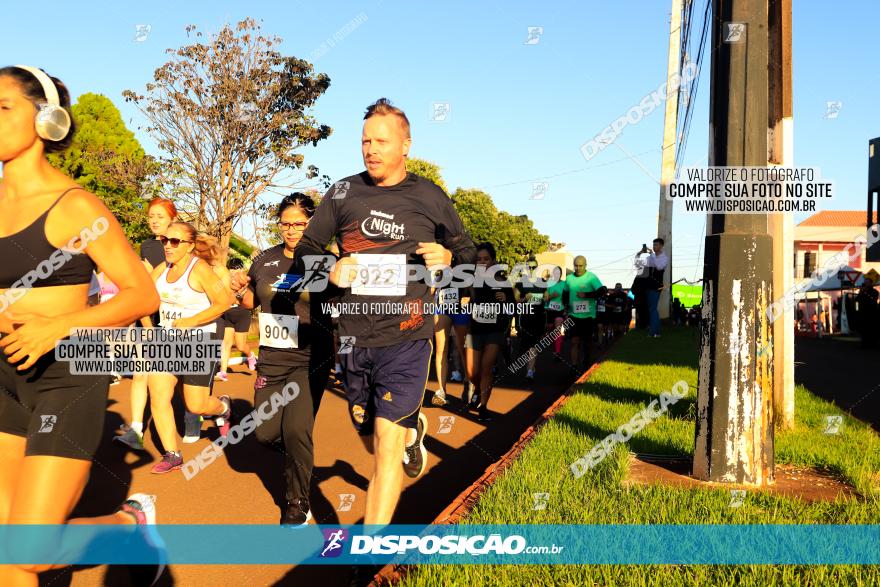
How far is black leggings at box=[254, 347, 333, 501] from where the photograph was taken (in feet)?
17.6

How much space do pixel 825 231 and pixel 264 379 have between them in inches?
3507

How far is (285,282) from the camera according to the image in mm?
6047

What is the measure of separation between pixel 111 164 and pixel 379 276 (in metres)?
27.2

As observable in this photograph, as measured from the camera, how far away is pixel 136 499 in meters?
3.52

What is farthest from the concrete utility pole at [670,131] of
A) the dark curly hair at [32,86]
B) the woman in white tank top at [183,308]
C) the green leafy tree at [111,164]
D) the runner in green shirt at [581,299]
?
the dark curly hair at [32,86]

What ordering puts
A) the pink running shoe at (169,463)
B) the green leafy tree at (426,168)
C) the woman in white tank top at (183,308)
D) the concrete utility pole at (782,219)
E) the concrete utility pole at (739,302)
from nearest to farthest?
the concrete utility pole at (739,302)
the pink running shoe at (169,463)
the woman in white tank top at (183,308)
the concrete utility pole at (782,219)
the green leafy tree at (426,168)

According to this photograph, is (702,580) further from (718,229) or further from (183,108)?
(183,108)

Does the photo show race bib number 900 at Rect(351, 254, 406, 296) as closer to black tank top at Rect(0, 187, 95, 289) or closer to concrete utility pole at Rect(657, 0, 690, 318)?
black tank top at Rect(0, 187, 95, 289)

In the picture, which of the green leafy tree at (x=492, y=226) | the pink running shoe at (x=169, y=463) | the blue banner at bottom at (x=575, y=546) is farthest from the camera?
the green leafy tree at (x=492, y=226)

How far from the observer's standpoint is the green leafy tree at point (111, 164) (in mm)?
27562

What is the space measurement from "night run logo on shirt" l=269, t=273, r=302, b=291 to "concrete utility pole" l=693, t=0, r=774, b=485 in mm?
2918

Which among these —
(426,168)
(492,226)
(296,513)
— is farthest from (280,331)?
(492,226)

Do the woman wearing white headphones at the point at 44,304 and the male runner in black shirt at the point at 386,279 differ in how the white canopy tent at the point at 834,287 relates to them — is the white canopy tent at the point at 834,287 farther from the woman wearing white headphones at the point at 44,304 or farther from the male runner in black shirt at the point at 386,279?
the woman wearing white headphones at the point at 44,304

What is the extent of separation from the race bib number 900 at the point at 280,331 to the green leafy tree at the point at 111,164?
1058 centimetres
